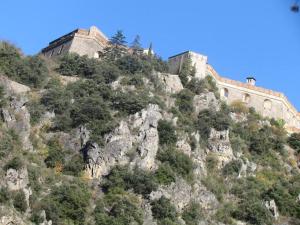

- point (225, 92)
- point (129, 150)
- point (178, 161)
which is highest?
point (225, 92)

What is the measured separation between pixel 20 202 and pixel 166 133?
615 inches

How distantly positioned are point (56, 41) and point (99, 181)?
87.4 feet

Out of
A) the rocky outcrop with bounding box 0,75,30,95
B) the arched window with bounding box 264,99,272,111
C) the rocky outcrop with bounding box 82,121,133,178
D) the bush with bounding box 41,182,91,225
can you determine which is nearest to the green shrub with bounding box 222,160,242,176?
the rocky outcrop with bounding box 82,121,133,178

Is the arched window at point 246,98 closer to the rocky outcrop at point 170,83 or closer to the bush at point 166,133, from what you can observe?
the rocky outcrop at point 170,83

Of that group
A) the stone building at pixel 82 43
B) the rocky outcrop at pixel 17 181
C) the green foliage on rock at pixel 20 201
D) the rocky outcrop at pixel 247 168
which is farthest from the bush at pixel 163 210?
the stone building at pixel 82 43

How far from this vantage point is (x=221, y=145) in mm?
68125

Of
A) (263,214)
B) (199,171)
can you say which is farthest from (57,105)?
(263,214)

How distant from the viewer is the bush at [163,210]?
56.7 metres

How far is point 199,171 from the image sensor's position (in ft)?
209

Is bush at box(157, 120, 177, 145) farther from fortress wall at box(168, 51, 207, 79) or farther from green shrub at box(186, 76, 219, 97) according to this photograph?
fortress wall at box(168, 51, 207, 79)

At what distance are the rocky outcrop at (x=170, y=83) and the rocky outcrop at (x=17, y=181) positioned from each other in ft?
68.5

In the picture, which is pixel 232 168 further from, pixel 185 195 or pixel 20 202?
pixel 20 202

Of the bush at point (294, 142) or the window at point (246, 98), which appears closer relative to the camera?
the bush at point (294, 142)

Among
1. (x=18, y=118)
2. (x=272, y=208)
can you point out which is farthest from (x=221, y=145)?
(x=18, y=118)
